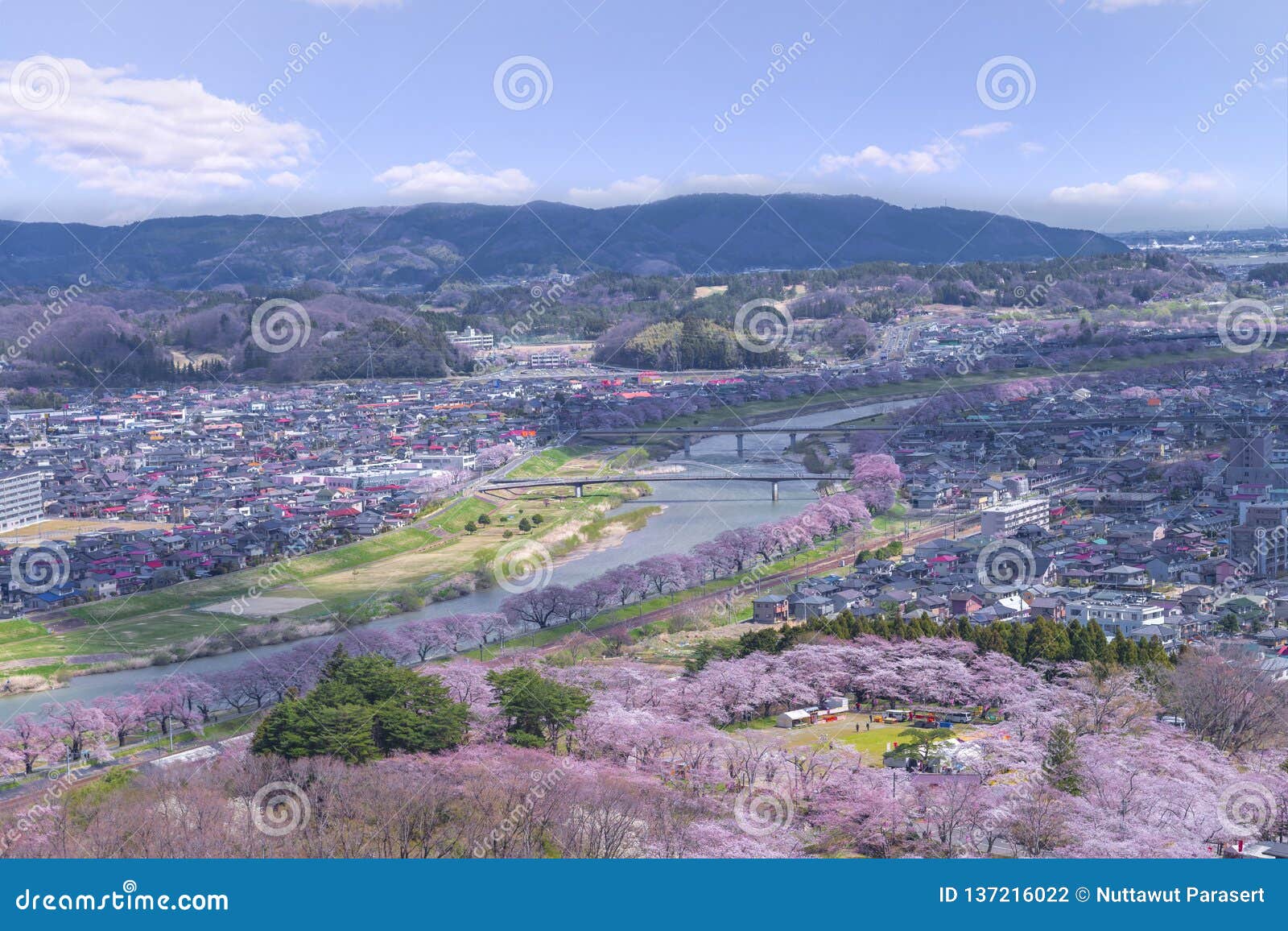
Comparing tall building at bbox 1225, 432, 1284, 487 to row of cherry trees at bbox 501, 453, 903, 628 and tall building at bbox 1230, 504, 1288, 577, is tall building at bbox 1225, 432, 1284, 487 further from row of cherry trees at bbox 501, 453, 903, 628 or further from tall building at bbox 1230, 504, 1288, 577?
row of cherry trees at bbox 501, 453, 903, 628

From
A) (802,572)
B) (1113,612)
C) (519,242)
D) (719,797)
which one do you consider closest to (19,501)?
(802,572)

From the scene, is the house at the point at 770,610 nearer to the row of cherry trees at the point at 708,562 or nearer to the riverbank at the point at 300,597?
the row of cherry trees at the point at 708,562

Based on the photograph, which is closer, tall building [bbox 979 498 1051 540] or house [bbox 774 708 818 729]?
house [bbox 774 708 818 729]

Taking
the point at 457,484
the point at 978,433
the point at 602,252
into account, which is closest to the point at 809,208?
the point at 602,252

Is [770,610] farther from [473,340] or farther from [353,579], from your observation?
[473,340]

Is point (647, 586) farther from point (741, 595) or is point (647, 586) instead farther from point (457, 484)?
point (457, 484)

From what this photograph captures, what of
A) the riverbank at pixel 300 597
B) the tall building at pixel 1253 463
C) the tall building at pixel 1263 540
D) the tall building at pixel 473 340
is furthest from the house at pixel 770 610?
the tall building at pixel 473 340

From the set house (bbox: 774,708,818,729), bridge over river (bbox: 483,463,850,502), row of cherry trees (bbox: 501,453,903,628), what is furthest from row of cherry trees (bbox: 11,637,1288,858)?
bridge over river (bbox: 483,463,850,502)
